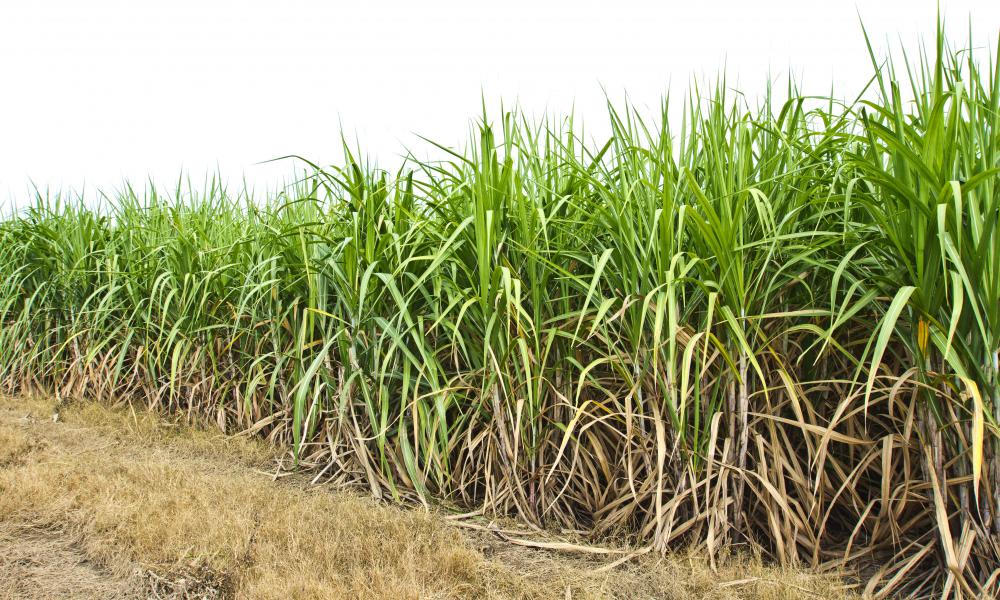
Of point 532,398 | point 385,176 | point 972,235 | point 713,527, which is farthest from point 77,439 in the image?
point 972,235

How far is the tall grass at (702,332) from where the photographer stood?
1758 mm

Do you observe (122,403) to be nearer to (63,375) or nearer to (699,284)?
(63,375)

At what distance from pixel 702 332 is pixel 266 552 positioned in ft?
5.00

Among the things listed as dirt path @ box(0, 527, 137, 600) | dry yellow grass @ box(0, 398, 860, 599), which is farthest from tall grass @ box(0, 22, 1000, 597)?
dirt path @ box(0, 527, 137, 600)

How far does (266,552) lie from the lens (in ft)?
6.77

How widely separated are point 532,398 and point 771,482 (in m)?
0.82

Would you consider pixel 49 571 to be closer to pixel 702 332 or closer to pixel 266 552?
pixel 266 552

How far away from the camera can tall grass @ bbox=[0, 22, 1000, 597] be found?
176 centimetres

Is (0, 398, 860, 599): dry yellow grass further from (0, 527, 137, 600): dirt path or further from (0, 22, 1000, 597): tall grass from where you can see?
(0, 22, 1000, 597): tall grass

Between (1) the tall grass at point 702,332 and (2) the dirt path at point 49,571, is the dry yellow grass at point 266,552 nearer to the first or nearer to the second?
(2) the dirt path at point 49,571

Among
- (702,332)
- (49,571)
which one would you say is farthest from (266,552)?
(702,332)

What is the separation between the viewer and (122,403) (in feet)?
13.7

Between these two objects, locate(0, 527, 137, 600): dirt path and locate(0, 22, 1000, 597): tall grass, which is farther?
locate(0, 527, 137, 600): dirt path

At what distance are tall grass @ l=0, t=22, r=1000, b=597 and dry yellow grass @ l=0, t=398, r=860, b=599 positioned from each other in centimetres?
20
